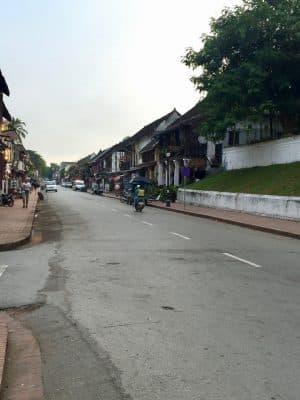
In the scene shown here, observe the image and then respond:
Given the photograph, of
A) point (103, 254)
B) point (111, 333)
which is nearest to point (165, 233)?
point (103, 254)

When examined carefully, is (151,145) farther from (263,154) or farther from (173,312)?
(173,312)

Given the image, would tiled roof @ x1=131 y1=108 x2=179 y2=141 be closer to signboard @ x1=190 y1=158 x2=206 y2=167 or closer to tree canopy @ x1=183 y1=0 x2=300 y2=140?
signboard @ x1=190 y1=158 x2=206 y2=167

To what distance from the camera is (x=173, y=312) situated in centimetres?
710

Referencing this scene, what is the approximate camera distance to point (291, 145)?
29.8 m

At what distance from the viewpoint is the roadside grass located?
26.7 metres

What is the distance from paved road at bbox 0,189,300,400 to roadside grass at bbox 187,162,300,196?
12.5 meters

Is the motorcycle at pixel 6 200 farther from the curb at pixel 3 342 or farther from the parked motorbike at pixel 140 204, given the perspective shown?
the curb at pixel 3 342

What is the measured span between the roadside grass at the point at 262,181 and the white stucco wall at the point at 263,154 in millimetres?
433

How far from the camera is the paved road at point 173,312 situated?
15.4ft

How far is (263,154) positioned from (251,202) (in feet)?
19.5

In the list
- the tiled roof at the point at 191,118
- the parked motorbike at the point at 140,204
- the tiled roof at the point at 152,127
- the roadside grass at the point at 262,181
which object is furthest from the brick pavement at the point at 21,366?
the tiled roof at the point at 152,127

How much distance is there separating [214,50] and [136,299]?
89.8 ft

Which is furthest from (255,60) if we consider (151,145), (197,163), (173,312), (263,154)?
(151,145)

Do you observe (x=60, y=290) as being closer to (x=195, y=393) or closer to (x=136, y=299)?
(x=136, y=299)
